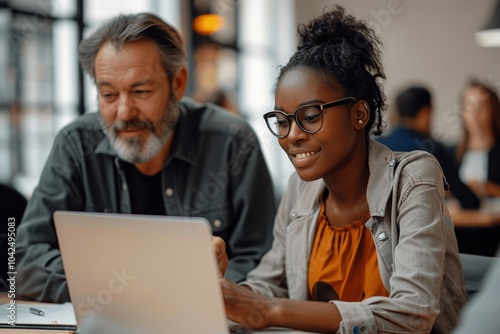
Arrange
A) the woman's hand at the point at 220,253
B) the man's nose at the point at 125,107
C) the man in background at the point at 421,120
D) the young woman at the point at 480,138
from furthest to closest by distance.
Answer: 1. the young woman at the point at 480,138
2. the man in background at the point at 421,120
3. the man's nose at the point at 125,107
4. the woman's hand at the point at 220,253

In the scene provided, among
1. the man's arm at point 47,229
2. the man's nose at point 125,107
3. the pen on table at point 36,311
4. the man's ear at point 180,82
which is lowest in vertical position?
the pen on table at point 36,311

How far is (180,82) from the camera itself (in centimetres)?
219

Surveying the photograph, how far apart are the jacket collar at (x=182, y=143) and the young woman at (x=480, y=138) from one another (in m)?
3.21

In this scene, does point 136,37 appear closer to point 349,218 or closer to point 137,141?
point 137,141

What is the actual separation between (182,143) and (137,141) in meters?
0.16

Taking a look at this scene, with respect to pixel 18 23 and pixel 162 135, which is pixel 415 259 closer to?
pixel 162 135

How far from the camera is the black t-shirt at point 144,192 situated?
214cm

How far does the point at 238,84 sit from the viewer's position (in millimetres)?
7117

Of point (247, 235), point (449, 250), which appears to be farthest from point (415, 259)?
point (247, 235)

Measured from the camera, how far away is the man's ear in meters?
2.16

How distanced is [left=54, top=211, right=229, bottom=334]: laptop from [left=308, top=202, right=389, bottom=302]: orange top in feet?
1.58

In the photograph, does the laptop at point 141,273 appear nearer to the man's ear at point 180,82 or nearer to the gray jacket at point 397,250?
the gray jacket at point 397,250

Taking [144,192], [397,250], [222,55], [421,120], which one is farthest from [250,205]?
[222,55]

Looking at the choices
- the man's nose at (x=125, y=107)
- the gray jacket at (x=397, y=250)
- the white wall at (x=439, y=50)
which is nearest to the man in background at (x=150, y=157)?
the man's nose at (x=125, y=107)
